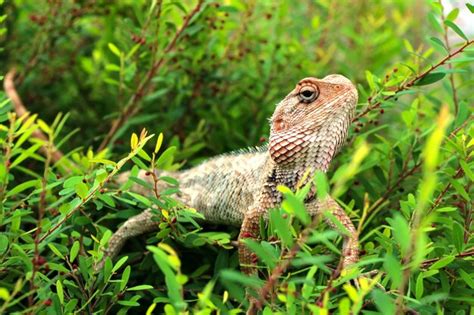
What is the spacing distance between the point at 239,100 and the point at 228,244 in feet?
5.02

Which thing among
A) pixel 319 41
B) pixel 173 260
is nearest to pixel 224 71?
pixel 319 41

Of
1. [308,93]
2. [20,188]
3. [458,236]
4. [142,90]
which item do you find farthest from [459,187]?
[142,90]

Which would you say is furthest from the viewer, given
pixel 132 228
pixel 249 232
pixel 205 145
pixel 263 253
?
pixel 205 145

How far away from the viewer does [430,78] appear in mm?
2551

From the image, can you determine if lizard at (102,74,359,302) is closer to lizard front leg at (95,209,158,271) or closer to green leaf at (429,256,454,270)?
green leaf at (429,256,454,270)

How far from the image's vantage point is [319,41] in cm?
461

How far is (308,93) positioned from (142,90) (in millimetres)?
1221

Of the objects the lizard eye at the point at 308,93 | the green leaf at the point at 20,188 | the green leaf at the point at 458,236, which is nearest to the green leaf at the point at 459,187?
the green leaf at the point at 458,236

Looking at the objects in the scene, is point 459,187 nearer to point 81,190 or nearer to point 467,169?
point 467,169

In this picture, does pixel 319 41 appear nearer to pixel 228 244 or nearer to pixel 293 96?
pixel 293 96

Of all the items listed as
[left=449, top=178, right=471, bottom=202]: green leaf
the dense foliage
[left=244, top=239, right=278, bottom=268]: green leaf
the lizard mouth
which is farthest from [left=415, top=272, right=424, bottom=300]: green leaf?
the lizard mouth

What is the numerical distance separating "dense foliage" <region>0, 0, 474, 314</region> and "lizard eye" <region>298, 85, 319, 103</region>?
0.86ft

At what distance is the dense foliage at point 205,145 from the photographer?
6.63ft

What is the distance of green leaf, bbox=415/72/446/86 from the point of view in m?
2.51
